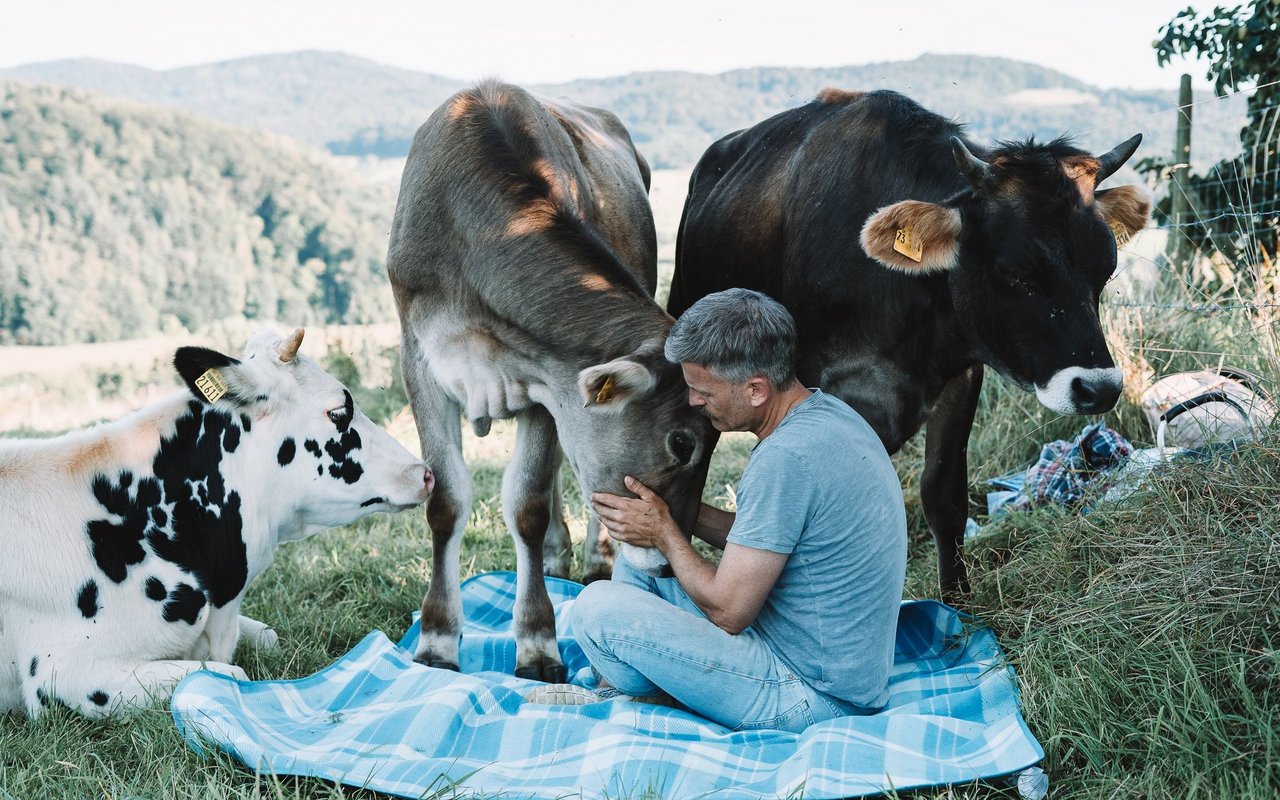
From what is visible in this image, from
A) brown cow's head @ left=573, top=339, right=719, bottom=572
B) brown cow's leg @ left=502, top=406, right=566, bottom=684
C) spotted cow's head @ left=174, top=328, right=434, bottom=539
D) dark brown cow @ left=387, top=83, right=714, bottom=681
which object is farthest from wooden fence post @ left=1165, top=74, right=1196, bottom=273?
spotted cow's head @ left=174, top=328, right=434, bottom=539

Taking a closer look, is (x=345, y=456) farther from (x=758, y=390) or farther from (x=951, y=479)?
(x=951, y=479)

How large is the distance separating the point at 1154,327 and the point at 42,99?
191 ft

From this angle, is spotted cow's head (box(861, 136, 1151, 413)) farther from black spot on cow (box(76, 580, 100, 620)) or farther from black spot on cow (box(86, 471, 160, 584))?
black spot on cow (box(76, 580, 100, 620))

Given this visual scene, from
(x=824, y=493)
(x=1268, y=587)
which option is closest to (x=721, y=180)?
(x=824, y=493)

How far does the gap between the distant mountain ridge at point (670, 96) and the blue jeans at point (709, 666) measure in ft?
7.26

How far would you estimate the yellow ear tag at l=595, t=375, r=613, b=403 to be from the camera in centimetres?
352

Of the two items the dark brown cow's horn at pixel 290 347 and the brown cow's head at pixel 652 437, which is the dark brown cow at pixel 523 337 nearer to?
the brown cow's head at pixel 652 437

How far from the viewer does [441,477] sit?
455 centimetres

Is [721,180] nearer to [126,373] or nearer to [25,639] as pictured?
[25,639]

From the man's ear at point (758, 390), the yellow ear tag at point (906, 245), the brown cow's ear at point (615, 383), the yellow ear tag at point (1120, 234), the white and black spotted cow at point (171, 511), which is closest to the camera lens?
the man's ear at point (758, 390)

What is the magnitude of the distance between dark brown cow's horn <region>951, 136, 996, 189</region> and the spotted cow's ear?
102 inches

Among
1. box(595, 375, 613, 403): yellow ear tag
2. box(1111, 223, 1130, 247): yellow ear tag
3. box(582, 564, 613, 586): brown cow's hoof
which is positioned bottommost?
box(582, 564, 613, 586): brown cow's hoof

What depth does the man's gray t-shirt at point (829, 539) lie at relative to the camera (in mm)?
3215

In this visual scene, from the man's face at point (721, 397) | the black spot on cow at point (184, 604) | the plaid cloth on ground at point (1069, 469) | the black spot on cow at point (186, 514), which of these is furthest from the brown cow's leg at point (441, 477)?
the plaid cloth on ground at point (1069, 469)
